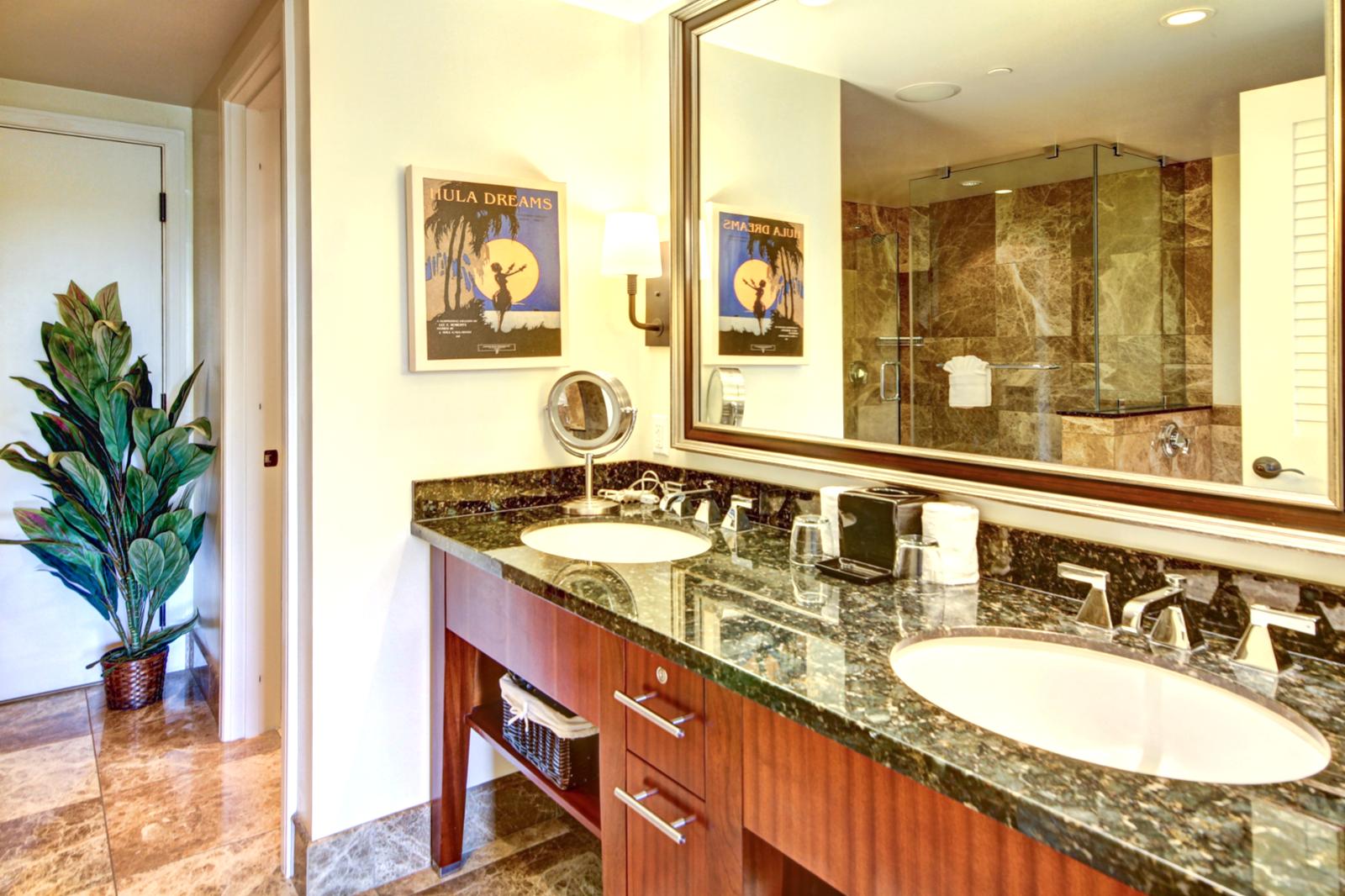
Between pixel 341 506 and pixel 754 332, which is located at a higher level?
pixel 754 332

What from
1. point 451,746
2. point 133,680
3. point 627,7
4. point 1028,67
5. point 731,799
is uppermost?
point 627,7

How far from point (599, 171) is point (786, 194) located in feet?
2.11

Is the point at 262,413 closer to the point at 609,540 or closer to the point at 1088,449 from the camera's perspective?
the point at 609,540

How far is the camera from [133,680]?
3.12m

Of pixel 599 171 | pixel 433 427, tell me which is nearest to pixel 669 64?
pixel 599 171

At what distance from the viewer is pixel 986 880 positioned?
0.84 metres

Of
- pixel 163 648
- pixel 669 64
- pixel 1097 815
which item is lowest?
pixel 163 648

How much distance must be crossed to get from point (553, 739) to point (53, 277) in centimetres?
281

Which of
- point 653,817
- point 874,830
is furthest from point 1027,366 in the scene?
point 653,817

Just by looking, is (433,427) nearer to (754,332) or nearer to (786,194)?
(754,332)

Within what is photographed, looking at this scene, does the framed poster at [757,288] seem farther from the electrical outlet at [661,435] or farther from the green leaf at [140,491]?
the green leaf at [140,491]

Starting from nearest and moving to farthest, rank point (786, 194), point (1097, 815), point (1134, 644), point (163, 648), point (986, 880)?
point (1097, 815)
point (986, 880)
point (1134, 644)
point (786, 194)
point (163, 648)

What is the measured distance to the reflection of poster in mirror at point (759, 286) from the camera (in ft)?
6.32

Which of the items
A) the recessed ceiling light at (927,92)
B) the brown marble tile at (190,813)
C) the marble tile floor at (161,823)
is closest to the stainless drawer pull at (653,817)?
the marble tile floor at (161,823)
